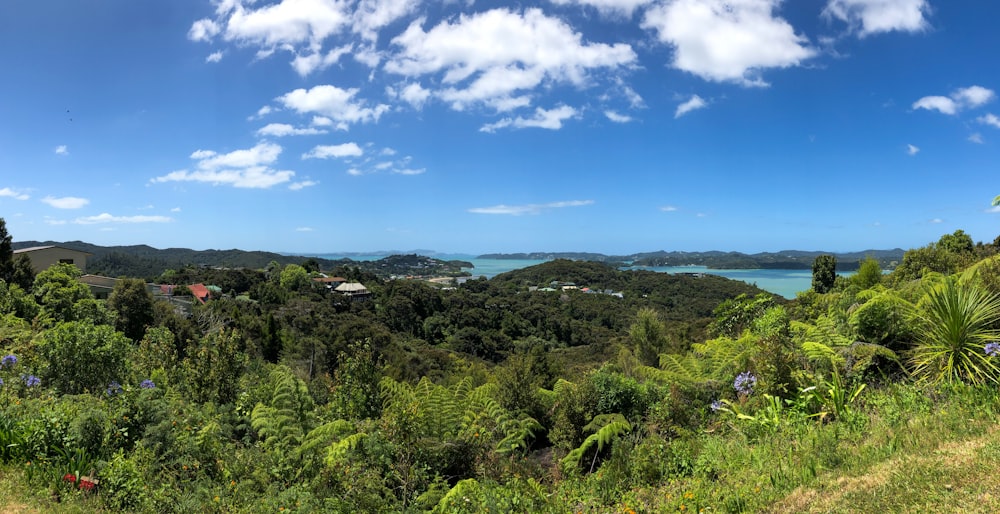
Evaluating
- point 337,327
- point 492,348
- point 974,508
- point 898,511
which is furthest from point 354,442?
point 492,348

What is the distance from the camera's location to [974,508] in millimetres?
2742

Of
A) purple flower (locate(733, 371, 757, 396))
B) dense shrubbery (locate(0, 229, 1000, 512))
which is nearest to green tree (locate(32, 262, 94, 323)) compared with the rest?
dense shrubbery (locate(0, 229, 1000, 512))

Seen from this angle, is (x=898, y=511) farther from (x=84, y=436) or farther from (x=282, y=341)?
(x=282, y=341)

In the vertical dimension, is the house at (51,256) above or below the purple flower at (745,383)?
above

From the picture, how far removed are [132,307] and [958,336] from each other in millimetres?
37526

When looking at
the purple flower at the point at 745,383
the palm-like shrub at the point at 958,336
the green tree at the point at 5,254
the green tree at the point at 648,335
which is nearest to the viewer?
the palm-like shrub at the point at 958,336

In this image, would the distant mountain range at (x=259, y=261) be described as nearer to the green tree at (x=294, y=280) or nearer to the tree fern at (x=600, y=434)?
the green tree at (x=294, y=280)

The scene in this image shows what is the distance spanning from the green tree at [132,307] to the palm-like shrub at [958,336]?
35571mm

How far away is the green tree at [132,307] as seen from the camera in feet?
98.2

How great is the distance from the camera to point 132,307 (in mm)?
30531

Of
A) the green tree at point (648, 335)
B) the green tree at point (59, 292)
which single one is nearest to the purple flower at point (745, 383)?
the green tree at point (648, 335)

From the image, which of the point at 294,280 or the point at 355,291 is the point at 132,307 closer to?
the point at 355,291

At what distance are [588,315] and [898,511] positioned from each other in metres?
70.7

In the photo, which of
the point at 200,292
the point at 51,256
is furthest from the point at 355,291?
the point at 51,256
